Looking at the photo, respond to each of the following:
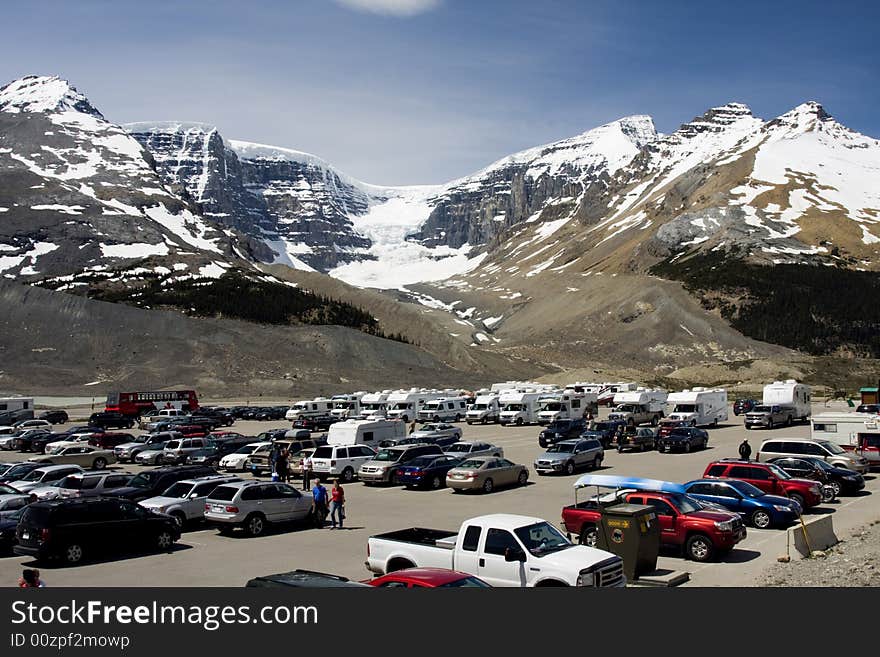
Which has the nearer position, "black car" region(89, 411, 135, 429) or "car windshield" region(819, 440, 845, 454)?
"car windshield" region(819, 440, 845, 454)

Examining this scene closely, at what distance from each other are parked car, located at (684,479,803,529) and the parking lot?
1.20 ft

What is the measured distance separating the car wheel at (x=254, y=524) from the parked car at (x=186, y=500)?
1.85 metres

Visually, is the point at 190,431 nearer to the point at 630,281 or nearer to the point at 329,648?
the point at 329,648

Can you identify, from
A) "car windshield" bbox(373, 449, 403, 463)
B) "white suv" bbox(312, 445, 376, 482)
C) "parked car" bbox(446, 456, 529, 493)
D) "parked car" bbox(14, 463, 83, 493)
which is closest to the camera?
"parked car" bbox(14, 463, 83, 493)

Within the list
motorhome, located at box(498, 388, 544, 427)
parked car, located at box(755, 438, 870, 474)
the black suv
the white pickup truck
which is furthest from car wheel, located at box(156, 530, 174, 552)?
motorhome, located at box(498, 388, 544, 427)

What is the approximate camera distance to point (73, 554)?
734 inches

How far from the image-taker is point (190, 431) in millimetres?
54625

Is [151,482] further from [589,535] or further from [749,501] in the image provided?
[749,501]

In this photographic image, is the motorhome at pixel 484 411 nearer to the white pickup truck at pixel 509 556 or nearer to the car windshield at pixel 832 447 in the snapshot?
the car windshield at pixel 832 447

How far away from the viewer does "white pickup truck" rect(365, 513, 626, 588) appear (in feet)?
44.6

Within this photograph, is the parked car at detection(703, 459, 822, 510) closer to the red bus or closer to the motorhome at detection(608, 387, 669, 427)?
the motorhome at detection(608, 387, 669, 427)

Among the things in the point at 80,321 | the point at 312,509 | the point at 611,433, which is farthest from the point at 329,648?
the point at 80,321

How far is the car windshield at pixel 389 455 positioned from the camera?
33562 mm

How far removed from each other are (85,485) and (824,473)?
24.7m
